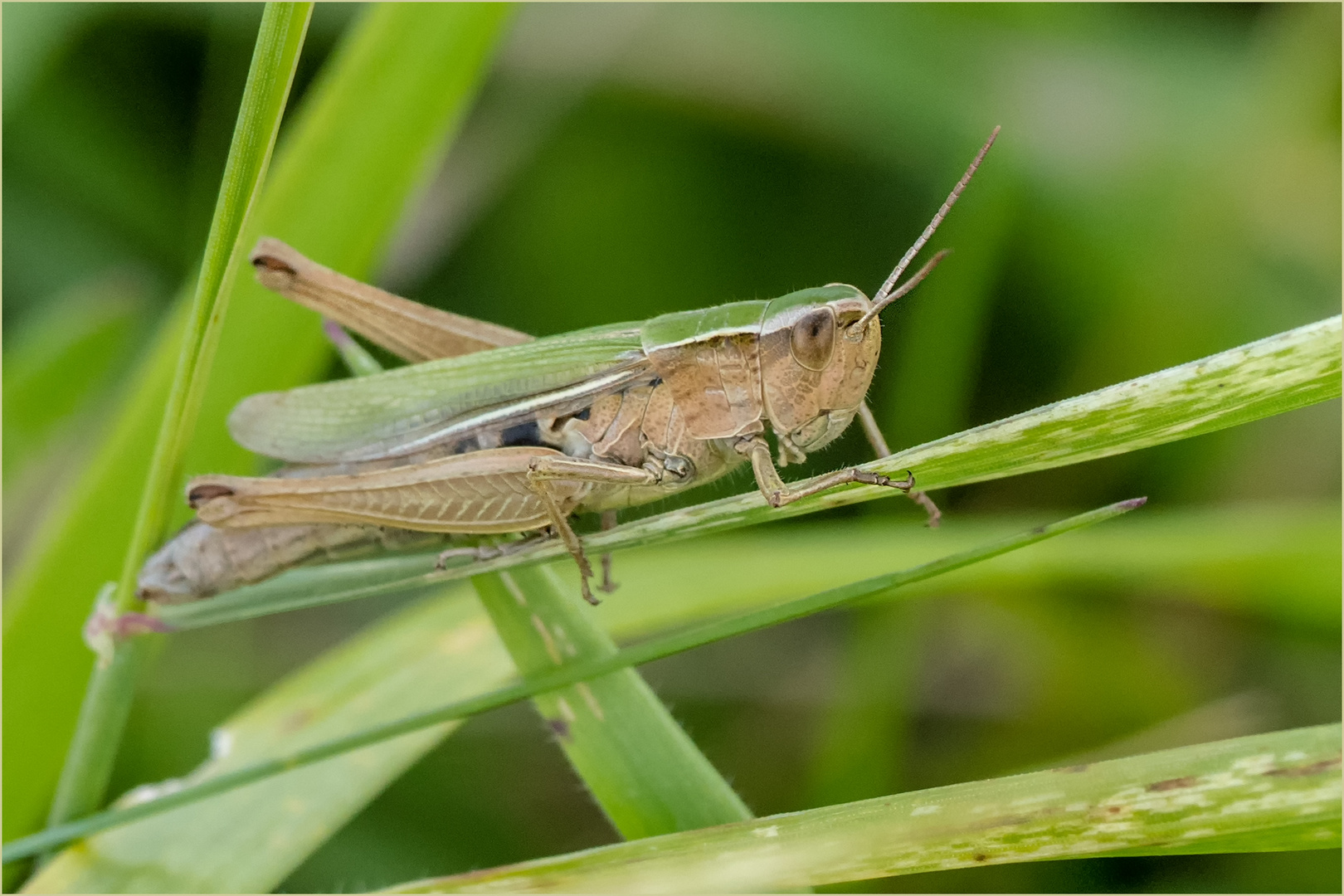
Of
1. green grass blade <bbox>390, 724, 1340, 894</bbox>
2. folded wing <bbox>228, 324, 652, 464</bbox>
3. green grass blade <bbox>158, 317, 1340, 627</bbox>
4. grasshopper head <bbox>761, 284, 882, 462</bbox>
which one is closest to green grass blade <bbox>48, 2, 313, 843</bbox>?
folded wing <bbox>228, 324, 652, 464</bbox>

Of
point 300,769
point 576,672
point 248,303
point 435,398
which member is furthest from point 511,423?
point 576,672

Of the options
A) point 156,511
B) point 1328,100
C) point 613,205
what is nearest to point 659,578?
point 156,511

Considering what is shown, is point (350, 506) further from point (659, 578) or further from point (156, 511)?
point (659, 578)

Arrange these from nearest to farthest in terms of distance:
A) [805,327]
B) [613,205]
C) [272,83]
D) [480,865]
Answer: [272,83], [805,327], [480,865], [613,205]

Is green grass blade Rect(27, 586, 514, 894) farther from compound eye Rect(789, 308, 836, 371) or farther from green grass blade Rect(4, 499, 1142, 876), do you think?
compound eye Rect(789, 308, 836, 371)

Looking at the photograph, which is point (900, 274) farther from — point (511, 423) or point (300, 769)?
point (300, 769)

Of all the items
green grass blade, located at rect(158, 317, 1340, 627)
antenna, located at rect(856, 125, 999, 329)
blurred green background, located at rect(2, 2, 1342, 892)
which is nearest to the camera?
green grass blade, located at rect(158, 317, 1340, 627)
